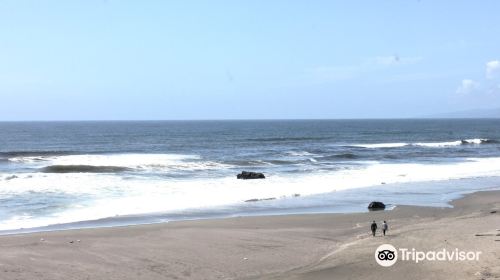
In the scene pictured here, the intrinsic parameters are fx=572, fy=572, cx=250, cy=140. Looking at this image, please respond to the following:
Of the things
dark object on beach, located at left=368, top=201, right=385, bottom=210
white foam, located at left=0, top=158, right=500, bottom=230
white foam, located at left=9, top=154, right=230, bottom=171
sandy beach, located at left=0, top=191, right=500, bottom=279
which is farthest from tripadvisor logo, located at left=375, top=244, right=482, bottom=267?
white foam, located at left=9, top=154, right=230, bottom=171

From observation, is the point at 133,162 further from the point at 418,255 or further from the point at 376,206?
the point at 418,255

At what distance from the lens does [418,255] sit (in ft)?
43.7

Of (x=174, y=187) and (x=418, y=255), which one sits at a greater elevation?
(x=418, y=255)

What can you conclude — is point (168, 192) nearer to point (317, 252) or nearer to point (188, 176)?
point (188, 176)

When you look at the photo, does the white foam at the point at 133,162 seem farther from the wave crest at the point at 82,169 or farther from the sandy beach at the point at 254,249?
the sandy beach at the point at 254,249

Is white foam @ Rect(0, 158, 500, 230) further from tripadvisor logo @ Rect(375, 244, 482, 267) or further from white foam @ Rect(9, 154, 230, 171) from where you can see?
tripadvisor logo @ Rect(375, 244, 482, 267)

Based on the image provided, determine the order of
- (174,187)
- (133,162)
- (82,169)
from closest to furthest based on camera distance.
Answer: (174,187)
(82,169)
(133,162)

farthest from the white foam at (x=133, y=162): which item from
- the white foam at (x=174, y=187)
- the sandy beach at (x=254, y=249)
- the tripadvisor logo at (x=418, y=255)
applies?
the tripadvisor logo at (x=418, y=255)

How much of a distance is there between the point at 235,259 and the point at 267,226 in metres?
4.53

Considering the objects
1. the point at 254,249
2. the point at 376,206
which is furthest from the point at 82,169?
the point at 254,249

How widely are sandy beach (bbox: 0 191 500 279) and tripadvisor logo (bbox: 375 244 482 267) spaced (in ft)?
0.69

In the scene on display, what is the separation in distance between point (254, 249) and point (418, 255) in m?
4.16

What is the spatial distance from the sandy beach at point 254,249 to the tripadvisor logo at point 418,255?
0.69ft

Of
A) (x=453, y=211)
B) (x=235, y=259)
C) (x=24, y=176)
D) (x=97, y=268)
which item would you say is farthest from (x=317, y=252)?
(x=24, y=176)
